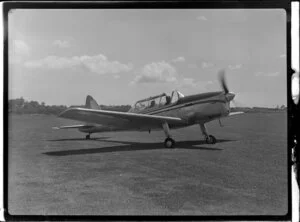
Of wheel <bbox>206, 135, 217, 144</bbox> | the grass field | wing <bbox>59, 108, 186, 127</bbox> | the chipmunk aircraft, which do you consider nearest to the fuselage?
the chipmunk aircraft

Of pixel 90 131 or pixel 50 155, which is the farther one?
pixel 90 131

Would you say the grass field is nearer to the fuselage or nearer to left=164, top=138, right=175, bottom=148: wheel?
left=164, top=138, right=175, bottom=148: wheel

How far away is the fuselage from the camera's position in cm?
919

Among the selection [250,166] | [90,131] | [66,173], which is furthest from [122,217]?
[90,131]

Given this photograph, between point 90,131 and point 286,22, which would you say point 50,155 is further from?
point 286,22

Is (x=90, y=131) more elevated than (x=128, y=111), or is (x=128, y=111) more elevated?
(x=128, y=111)

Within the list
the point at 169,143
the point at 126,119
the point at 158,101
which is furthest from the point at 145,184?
the point at 158,101

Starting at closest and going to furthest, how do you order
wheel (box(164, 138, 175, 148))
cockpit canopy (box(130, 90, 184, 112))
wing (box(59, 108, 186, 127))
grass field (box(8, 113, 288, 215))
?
grass field (box(8, 113, 288, 215)), wheel (box(164, 138, 175, 148)), wing (box(59, 108, 186, 127)), cockpit canopy (box(130, 90, 184, 112))

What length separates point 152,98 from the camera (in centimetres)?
976

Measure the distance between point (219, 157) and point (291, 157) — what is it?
125 inches

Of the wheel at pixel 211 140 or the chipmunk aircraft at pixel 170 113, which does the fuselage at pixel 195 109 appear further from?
the wheel at pixel 211 140

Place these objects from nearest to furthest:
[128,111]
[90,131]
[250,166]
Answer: [250,166] < [128,111] < [90,131]

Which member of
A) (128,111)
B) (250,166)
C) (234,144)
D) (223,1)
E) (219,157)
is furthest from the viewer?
(128,111)

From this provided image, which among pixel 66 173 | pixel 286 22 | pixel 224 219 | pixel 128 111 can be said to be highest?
pixel 286 22
